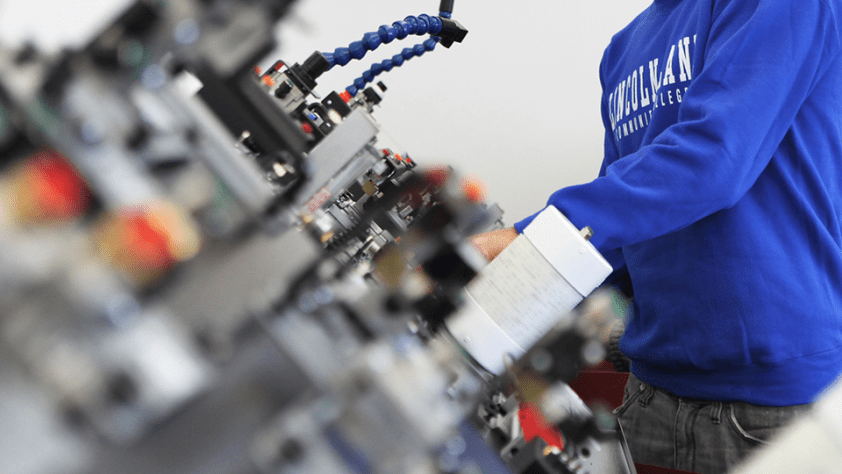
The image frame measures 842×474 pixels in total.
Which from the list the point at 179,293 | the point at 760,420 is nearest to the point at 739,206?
the point at 760,420

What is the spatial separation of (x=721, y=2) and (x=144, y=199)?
107cm

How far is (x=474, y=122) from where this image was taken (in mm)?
3529

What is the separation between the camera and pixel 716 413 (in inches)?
36.8

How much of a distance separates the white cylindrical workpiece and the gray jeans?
1.90 feet

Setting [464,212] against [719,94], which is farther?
[719,94]

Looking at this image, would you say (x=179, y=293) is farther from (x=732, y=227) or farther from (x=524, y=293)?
(x=732, y=227)

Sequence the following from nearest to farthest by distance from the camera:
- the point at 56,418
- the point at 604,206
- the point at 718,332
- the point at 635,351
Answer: the point at 56,418 → the point at 604,206 → the point at 718,332 → the point at 635,351

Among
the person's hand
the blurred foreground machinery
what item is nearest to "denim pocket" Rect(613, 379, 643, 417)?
the person's hand

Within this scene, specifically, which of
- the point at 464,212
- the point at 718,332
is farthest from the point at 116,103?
the point at 718,332

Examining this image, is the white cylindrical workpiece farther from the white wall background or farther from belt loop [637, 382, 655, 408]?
the white wall background

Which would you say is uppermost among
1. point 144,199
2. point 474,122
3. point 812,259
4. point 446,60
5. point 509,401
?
point 446,60

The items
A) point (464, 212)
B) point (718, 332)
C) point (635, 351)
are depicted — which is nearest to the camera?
point (464, 212)

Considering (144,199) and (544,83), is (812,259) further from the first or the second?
(544,83)

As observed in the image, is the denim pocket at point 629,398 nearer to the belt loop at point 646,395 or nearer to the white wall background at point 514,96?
the belt loop at point 646,395
